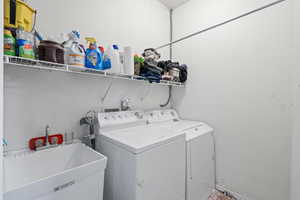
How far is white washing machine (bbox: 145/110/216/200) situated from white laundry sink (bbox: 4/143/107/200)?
91cm

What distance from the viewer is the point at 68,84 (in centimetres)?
137

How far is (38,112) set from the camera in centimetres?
121

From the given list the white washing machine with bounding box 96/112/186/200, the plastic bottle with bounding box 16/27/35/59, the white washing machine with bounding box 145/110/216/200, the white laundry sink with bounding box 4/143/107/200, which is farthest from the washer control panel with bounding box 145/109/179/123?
the plastic bottle with bounding box 16/27/35/59

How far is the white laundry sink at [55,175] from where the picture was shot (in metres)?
0.76

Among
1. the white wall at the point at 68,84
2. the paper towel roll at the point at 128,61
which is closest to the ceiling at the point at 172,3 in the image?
the white wall at the point at 68,84

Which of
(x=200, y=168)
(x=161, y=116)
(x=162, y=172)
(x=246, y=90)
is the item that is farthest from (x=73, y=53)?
(x=246, y=90)

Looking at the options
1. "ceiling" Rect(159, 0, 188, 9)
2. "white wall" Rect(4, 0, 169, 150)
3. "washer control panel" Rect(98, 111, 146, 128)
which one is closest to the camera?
"white wall" Rect(4, 0, 169, 150)

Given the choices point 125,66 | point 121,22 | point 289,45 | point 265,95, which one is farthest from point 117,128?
point 289,45

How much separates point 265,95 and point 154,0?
90.3 inches

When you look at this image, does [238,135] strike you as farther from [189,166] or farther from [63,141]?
[63,141]

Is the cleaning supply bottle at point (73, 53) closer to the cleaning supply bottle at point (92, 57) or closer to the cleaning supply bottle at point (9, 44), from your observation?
the cleaning supply bottle at point (92, 57)

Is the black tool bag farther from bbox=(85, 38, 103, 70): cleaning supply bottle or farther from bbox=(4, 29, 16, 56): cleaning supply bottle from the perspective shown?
bbox=(4, 29, 16, 56): cleaning supply bottle

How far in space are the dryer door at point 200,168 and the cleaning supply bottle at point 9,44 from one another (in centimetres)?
167

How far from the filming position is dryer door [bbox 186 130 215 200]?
4.82 ft
